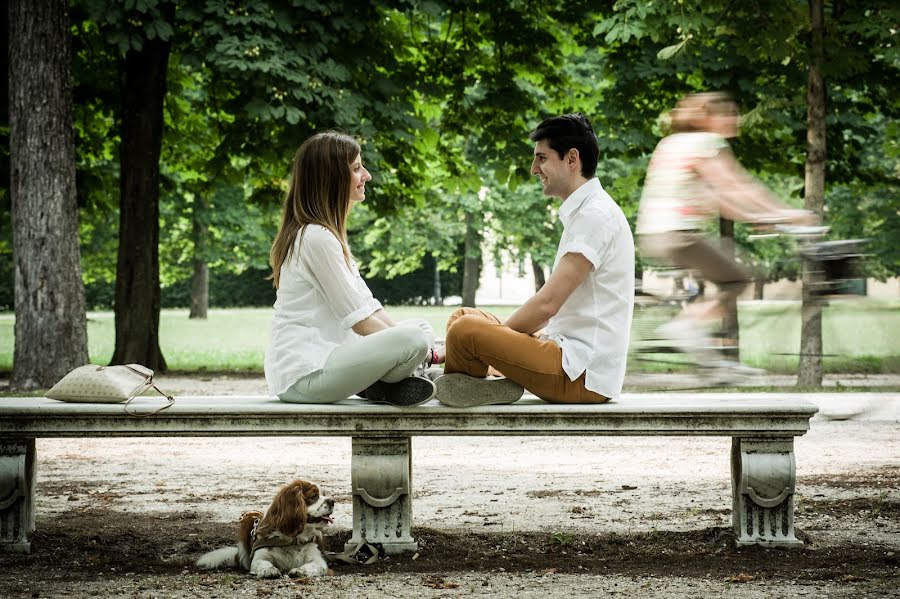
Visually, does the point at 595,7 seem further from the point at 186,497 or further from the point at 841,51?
the point at 186,497

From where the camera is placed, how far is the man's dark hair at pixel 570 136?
5.26 metres

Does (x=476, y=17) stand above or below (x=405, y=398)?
above

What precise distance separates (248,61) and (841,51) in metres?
7.13

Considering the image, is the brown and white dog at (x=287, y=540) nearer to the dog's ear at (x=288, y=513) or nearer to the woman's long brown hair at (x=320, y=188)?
the dog's ear at (x=288, y=513)

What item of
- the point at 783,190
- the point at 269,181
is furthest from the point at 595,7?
the point at 783,190

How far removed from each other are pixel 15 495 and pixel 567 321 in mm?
2872

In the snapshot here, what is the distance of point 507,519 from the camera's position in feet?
20.9

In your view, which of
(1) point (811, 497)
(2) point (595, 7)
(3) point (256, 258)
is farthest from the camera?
(3) point (256, 258)

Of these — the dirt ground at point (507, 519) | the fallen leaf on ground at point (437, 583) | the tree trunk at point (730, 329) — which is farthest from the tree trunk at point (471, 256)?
the fallen leaf on ground at point (437, 583)

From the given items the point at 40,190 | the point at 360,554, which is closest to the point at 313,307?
the point at 360,554

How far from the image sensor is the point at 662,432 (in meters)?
5.25

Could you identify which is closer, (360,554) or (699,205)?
(360,554)

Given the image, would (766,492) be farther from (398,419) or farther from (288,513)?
(288,513)

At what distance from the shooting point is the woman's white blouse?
5.16 metres
